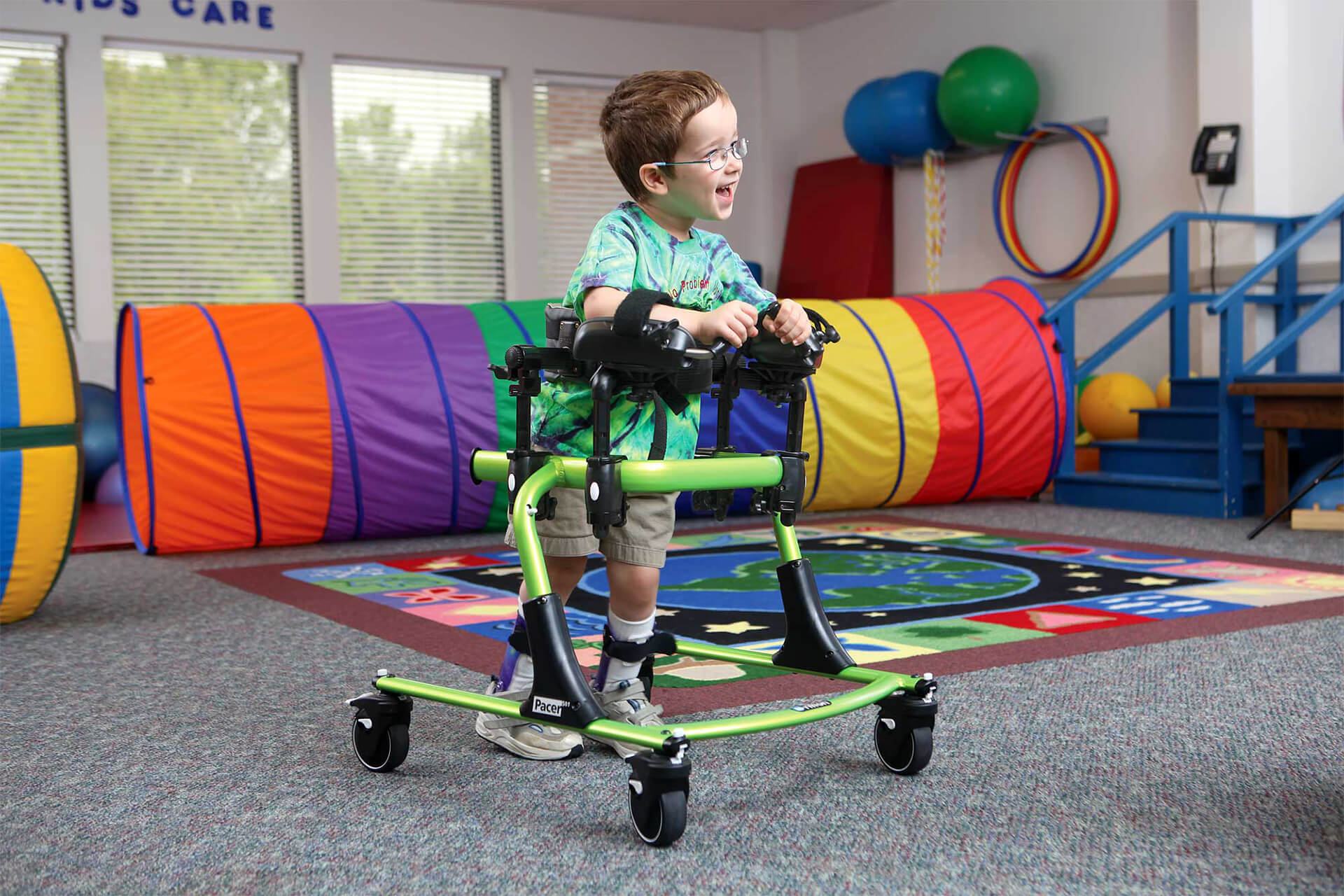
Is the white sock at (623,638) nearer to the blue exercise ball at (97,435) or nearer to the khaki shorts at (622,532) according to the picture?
the khaki shorts at (622,532)

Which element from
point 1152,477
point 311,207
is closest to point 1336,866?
point 1152,477

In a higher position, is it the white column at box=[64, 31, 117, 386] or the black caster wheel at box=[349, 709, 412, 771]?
the white column at box=[64, 31, 117, 386]

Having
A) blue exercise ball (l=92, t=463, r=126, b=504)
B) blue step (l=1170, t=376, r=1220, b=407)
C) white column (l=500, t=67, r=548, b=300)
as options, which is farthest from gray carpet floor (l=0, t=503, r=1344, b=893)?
white column (l=500, t=67, r=548, b=300)

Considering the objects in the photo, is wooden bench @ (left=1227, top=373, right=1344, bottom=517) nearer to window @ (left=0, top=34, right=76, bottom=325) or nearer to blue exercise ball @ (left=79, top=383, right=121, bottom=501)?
blue exercise ball @ (left=79, top=383, right=121, bottom=501)

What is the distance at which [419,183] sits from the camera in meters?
8.12

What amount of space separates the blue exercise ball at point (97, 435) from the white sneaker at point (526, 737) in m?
4.50

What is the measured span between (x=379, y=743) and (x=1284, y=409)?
356 centimetres

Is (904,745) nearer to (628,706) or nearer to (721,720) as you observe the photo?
(721,720)

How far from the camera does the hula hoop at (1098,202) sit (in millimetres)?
6352

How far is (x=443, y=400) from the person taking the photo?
4.12 m

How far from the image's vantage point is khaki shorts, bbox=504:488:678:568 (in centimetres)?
164

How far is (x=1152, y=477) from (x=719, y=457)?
12.1 ft

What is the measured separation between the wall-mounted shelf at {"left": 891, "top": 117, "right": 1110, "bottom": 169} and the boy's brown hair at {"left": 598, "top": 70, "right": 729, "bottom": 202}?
17.9 ft

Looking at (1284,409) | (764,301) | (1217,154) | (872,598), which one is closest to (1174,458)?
(1284,409)
